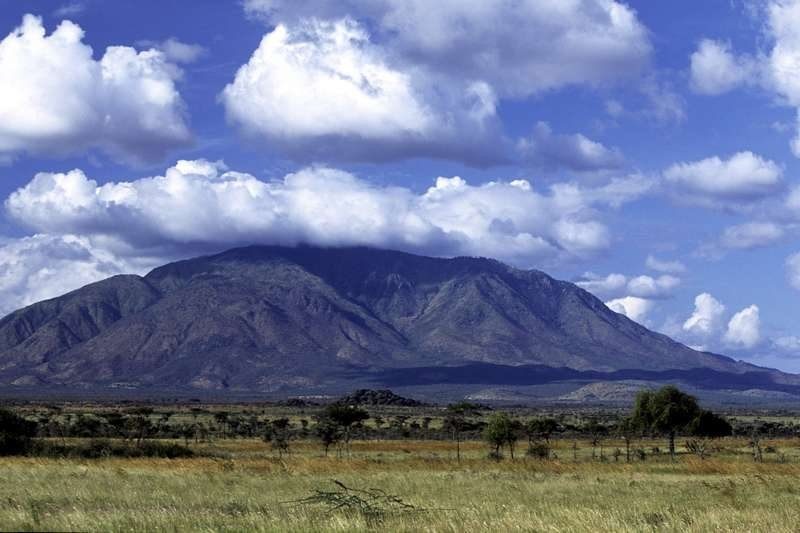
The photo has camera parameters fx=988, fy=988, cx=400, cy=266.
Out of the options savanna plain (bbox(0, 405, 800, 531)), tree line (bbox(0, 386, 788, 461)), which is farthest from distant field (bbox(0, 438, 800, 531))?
tree line (bbox(0, 386, 788, 461))

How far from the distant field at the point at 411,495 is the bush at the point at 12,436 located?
25.7 feet

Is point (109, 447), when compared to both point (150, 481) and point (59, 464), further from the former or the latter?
point (150, 481)

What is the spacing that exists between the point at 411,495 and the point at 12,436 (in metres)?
30.4

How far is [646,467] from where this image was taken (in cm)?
4753

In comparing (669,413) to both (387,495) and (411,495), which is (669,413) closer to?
(411,495)

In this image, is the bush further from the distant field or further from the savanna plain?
the distant field

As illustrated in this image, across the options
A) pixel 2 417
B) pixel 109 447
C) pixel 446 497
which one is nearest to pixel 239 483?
pixel 446 497

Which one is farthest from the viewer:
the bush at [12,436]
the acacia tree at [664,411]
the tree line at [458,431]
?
the acacia tree at [664,411]

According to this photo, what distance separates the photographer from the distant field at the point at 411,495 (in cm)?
1745

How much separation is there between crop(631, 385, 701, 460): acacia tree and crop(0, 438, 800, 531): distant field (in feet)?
79.7

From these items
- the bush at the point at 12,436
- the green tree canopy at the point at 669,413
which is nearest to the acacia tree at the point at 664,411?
the green tree canopy at the point at 669,413

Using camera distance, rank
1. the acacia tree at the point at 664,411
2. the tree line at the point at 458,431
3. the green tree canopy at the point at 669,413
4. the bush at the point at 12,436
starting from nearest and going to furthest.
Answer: the bush at the point at 12,436
the tree line at the point at 458,431
the acacia tree at the point at 664,411
the green tree canopy at the point at 669,413

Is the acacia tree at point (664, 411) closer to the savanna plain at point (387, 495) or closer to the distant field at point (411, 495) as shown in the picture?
the savanna plain at point (387, 495)

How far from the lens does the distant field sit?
57.3ft
